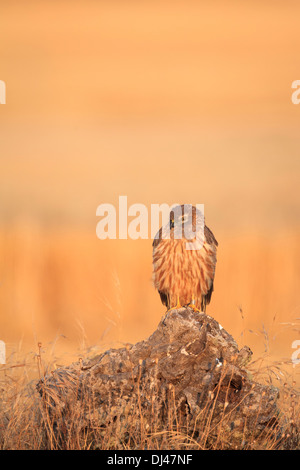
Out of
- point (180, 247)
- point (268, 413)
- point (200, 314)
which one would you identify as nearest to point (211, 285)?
point (180, 247)

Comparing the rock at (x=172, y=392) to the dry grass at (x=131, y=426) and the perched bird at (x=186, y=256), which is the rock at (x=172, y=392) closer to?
the dry grass at (x=131, y=426)

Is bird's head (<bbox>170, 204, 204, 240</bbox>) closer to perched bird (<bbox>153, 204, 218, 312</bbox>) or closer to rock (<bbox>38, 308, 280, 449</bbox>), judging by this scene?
perched bird (<bbox>153, 204, 218, 312</bbox>)

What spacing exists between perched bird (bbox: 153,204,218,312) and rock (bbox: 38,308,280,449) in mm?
2385

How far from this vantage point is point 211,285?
26.4ft

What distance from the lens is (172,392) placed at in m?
5.05

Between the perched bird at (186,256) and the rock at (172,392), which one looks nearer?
the rock at (172,392)

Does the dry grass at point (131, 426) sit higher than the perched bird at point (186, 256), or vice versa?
the perched bird at point (186, 256)

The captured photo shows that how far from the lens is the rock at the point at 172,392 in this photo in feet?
16.1

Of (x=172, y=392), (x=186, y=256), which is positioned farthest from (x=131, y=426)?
(x=186, y=256)

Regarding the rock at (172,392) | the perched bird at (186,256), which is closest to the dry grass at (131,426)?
the rock at (172,392)

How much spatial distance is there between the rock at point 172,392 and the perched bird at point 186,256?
7.83 ft

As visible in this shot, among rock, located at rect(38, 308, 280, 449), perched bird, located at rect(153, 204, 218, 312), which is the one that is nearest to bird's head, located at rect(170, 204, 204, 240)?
perched bird, located at rect(153, 204, 218, 312)

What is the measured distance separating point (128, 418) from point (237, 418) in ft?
2.61
